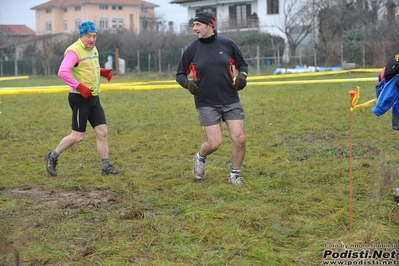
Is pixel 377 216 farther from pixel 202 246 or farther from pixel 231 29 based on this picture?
pixel 231 29

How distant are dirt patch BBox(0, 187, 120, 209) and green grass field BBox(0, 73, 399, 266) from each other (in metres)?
0.02

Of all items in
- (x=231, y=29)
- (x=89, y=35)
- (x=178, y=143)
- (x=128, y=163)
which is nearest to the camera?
(x=89, y=35)

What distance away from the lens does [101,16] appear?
76.3 meters

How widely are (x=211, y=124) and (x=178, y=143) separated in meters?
3.25

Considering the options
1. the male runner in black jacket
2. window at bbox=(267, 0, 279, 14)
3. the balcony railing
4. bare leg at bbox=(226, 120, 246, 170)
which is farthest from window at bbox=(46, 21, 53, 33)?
bare leg at bbox=(226, 120, 246, 170)

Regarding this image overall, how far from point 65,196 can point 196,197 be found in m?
1.45

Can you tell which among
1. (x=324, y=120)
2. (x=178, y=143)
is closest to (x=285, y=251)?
(x=178, y=143)

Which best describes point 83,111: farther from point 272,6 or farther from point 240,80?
point 272,6

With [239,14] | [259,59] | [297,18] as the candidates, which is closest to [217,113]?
[259,59]

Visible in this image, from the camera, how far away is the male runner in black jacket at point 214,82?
7.31 metres

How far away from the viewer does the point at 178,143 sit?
10.6 metres

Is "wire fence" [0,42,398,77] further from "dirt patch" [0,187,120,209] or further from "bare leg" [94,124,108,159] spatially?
"dirt patch" [0,187,120,209]

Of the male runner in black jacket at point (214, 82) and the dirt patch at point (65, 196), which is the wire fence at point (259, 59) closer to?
the male runner in black jacket at point (214, 82)

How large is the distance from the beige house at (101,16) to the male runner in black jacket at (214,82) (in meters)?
49.6
